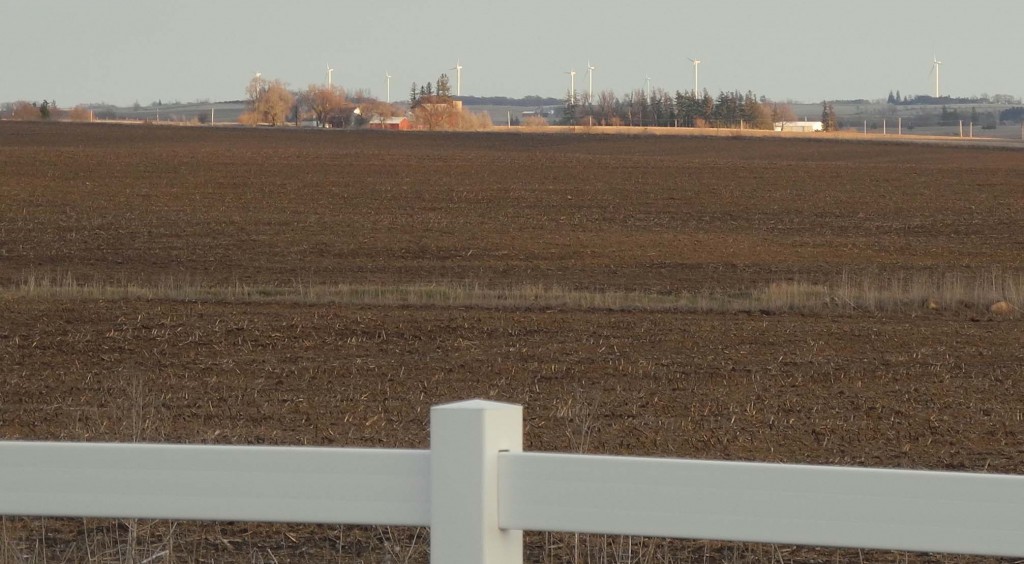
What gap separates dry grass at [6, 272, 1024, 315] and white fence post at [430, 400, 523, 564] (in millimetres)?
20393

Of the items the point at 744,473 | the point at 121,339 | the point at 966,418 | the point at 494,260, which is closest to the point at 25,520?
the point at 744,473

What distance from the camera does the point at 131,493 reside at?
2879 mm

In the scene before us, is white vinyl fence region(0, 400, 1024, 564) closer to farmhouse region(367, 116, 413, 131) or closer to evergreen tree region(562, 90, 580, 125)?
farmhouse region(367, 116, 413, 131)

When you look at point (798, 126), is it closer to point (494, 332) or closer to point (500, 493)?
point (494, 332)

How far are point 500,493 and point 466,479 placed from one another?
0.08 m

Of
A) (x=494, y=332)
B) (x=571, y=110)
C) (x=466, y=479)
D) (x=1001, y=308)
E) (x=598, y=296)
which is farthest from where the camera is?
(x=571, y=110)

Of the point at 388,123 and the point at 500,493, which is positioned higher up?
the point at 388,123

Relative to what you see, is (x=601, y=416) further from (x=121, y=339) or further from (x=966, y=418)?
(x=121, y=339)

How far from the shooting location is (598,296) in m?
24.3

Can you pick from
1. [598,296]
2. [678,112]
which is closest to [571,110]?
[678,112]

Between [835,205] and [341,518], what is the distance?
42922 millimetres

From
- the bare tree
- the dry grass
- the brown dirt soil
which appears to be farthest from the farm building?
the dry grass

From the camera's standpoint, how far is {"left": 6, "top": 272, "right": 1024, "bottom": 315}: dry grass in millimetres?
23219

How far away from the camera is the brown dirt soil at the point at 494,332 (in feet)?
35.4
